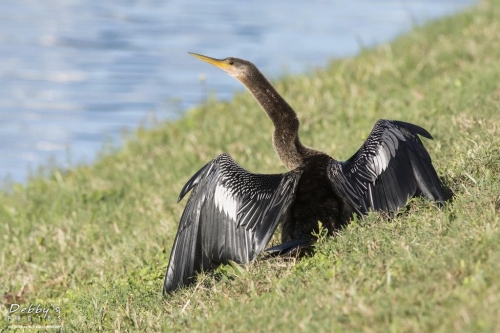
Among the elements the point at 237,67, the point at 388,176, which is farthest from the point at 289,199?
the point at 237,67

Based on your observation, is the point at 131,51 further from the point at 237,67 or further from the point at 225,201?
the point at 225,201

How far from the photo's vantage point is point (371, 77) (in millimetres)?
7824

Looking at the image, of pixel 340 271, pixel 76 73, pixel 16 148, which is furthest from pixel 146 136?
pixel 340 271

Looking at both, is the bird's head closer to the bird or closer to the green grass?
the green grass

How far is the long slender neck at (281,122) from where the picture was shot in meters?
4.78

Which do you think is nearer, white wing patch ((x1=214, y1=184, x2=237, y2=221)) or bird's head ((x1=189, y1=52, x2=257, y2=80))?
white wing patch ((x1=214, y1=184, x2=237, y2=221))

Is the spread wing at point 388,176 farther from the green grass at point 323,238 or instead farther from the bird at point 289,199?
the green grass at point 323,238

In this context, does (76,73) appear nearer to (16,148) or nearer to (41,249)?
(16,148)

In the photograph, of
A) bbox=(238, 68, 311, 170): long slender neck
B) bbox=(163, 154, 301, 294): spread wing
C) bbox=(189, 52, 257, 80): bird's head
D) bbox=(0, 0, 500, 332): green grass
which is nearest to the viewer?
bbox=(0, 0, 500, 332): green grass

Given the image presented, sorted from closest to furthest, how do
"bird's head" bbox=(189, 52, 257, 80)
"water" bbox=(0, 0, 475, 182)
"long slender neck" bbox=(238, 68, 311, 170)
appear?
"long slender neck" bbox=(238, 68, 311, 170) < "bird's head" bbox=(189, 52, 257, 80) < "water" bbox=(0, 0, 475, 182)

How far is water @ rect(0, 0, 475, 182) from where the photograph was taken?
9812 mm

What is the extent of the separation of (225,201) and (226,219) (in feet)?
0.30

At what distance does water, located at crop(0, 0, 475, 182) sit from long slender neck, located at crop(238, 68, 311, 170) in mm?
3101

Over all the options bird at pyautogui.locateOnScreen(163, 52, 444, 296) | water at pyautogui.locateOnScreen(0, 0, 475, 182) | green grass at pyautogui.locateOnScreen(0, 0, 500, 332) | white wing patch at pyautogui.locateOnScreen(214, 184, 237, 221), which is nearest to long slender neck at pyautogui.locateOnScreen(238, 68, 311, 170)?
bird at pyautogui.locateOnScreen(163, 52, 444, 296)
